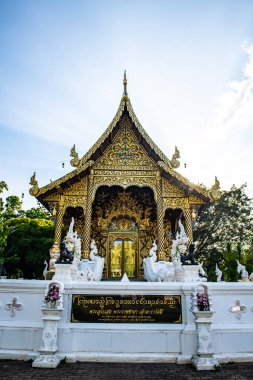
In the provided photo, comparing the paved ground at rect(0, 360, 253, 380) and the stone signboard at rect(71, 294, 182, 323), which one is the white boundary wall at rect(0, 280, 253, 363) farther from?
the paved ground at rect(0, 360, 253, 380)

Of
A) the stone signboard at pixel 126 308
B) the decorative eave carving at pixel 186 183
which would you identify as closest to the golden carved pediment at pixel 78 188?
the decorative eave carving at pixel 186 183

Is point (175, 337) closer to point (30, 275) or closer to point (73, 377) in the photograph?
point (73, 377)

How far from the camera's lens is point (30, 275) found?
23.7 meters

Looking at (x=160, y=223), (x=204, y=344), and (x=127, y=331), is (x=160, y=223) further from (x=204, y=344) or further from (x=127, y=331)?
(x=204, y=344)

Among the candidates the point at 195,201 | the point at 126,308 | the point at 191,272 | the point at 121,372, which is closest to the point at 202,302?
the point at 191,272

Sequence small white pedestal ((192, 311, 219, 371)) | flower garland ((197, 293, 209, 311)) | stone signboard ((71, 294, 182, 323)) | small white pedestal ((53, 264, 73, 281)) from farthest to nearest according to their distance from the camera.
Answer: small white pedestal ((53, 264, 73, 281)) → stone signboard ((71, 294, 182, 323)) → flower garland ((197, 293, 209, 311)) → small white pedestal ((192, 311, 219, 371))

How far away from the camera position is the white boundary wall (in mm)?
4988

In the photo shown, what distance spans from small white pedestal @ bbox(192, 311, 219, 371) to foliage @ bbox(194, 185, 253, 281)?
21.2 metres

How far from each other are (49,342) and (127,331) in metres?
1.47

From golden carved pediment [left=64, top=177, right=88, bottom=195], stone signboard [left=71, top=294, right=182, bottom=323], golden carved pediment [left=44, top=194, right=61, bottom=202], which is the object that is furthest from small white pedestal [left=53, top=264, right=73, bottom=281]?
golden carved pediment [left=44, top=194, right=61, bottom=202]

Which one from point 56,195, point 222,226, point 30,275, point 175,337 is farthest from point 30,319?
point 222,226

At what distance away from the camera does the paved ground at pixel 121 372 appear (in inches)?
163

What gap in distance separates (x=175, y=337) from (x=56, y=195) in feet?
24.0

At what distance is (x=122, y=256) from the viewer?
1208 centimetres
